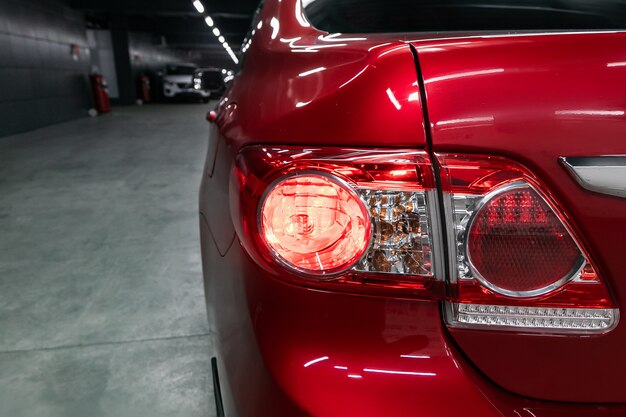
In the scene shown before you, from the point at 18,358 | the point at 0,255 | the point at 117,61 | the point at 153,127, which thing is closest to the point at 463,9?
the point at 18,358

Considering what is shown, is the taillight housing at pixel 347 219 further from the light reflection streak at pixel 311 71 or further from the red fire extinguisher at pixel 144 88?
the red fire extinguisher at pixel 144 88

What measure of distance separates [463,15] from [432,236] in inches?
38.2

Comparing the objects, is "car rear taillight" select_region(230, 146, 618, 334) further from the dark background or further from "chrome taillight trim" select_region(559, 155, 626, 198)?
the dark background

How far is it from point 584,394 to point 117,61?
2395 centimetres

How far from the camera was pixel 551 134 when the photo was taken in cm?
63

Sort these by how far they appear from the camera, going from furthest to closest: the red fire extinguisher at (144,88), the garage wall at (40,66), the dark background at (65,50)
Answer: the red fire extinguisher at (144,88)
the dark background at (65,50)
the garage wall at (40,66)

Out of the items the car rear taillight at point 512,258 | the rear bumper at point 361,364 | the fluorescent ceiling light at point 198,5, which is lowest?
the rear bumper at point 361,364

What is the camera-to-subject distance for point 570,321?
2.23 ft

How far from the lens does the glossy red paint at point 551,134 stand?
24.8 inches

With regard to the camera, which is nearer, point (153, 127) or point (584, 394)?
point (584, 394)

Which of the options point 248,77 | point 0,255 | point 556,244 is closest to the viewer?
point 556,244

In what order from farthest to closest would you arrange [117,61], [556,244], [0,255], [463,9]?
[117,61], [0,255], [463,9], [556,244]

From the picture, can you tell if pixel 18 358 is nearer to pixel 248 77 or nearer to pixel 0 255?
pixel 0 255

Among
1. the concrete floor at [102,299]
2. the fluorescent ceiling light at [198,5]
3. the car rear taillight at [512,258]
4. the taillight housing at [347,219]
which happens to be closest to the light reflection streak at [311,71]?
the taillight housing at [347,219]
